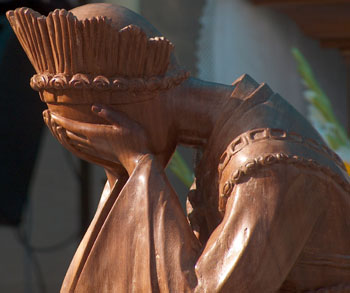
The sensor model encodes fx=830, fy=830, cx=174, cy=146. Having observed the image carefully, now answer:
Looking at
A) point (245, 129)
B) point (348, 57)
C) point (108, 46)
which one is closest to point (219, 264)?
point (245, 129)

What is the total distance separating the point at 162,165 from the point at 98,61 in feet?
0.60

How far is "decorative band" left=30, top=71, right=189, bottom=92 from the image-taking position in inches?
42.8

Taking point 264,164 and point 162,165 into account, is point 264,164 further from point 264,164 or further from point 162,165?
point 162,165

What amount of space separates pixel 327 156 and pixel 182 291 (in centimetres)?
28

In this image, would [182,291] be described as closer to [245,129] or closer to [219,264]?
[219,264]

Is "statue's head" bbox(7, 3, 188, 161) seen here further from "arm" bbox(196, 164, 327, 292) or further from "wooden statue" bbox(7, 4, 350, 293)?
"arm" bbox(196, 164, 327, 292)

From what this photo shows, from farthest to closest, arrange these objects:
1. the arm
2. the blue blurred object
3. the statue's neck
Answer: the blue blurred object
the statue's neck
the arm

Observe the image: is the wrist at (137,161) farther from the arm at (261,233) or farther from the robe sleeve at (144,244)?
the arm at (261,233)

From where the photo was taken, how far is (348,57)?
6.46 meters

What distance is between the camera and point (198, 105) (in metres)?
1.15

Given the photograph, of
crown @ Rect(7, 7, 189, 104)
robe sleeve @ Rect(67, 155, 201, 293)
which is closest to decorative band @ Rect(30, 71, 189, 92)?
crown @ Rect(7, 7, 189, 104)

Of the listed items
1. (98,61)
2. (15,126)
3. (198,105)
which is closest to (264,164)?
(198,105)

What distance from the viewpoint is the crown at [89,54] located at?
3.50ft

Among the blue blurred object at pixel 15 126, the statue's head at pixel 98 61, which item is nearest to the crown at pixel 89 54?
the statue's head at pixel 98 61
